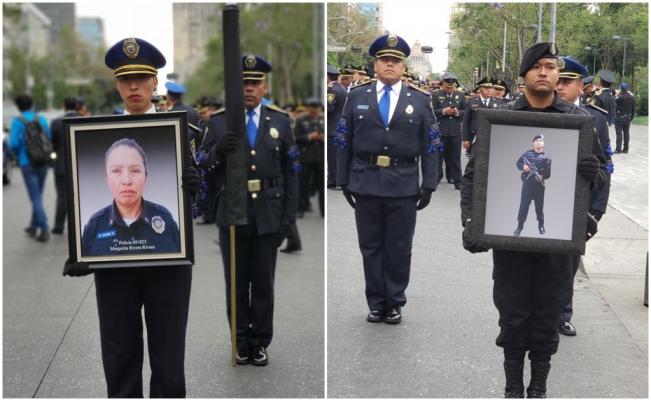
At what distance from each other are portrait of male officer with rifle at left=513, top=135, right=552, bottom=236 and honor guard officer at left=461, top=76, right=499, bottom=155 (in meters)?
0.28

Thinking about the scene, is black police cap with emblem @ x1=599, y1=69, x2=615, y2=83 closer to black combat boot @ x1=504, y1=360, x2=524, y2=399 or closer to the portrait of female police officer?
black combat boot @ x1=504, y1=360, x2=524, y2=399

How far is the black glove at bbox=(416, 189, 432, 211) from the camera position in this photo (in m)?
4.20

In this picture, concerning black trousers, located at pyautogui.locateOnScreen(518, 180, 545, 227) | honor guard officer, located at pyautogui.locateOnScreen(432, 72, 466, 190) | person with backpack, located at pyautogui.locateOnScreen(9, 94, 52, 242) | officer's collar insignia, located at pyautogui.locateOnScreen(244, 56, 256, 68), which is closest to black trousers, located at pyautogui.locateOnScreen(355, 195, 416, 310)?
honor guard officer, located at pyautogui.locateOnScreen(432, 72, 466, 190)

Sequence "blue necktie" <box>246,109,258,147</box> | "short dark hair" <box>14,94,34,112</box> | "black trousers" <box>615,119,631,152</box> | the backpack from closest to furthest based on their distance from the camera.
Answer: "black trousers" <box>615,119,631,152</box> → "blue necktie" <box>246,109,258,147</box> → the backpack → "short dark hair" <box>14,94,34,112</box>

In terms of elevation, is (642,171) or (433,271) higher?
(642,171)

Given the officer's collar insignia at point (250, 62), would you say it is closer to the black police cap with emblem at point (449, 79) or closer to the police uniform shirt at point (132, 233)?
the black police cap with emblem at point (449, 79)

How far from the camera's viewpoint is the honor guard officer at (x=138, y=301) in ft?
12.4

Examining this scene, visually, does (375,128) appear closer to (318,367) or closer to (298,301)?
(318,367)

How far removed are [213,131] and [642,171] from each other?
2290 mm

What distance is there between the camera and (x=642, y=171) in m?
4.05

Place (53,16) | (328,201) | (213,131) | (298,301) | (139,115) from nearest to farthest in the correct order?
(139,115) → (328,201) → (213,131) → (298,301) → (53,16)

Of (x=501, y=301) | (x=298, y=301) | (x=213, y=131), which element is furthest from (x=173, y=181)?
(x=298, y=301)

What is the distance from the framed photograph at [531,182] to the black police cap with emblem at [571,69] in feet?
1.33

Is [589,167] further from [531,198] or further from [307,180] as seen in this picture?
[307,180]
